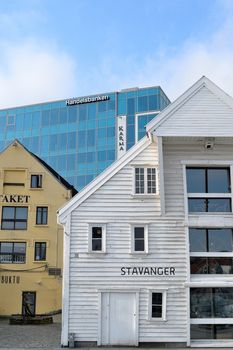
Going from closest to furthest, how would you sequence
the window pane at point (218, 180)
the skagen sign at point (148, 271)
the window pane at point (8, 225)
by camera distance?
the skagen sign at point (148, 271)
the window pane at point (218, 180)
the window pane at point (8, 225)

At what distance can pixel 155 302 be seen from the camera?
20062 millimetres

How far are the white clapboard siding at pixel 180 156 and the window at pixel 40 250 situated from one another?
52.8ft

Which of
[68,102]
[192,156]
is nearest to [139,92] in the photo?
[68,102]

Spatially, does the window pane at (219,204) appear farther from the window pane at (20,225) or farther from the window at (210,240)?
the window pane at (20,225)

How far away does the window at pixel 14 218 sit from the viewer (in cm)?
3509

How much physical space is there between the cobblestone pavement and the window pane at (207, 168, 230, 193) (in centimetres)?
890

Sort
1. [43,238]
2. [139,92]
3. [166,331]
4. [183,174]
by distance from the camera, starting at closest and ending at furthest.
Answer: [166,331], [183,174], [43,238], [139,92]

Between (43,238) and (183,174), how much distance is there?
16341mm

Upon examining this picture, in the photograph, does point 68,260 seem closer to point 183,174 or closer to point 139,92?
point 183,174

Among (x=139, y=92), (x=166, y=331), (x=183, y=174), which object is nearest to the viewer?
(x=166, y=331)

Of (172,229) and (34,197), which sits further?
(34,197)

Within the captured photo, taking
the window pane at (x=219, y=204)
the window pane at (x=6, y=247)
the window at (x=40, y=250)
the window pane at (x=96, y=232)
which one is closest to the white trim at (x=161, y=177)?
the window pane at (x=219, y=204)

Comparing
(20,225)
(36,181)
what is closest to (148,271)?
(20,225)

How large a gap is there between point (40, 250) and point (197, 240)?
651 inches
